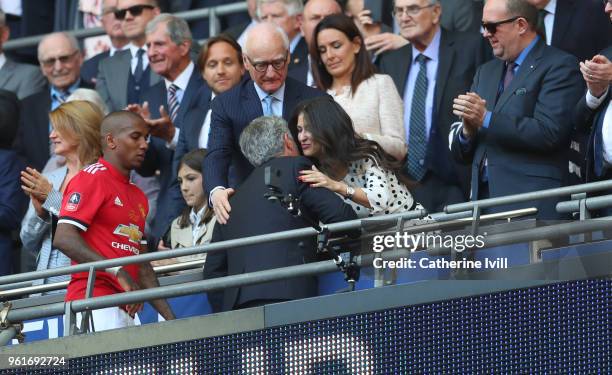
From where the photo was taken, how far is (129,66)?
14.6 metres

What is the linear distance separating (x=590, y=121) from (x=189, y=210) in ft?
10.6

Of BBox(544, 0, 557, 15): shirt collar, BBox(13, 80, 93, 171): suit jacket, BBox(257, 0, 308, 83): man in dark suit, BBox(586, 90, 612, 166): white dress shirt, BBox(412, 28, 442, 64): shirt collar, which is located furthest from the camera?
A: BBox(13, 80, 93, 171): suit jacket

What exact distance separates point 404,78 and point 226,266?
2.88 m

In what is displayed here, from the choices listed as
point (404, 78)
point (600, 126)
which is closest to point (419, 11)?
point (404, 78)

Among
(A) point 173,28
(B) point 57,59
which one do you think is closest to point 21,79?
(B) point 57,59

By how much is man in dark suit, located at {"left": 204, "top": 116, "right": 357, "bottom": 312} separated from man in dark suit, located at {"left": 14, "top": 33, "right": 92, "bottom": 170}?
444 centimetres

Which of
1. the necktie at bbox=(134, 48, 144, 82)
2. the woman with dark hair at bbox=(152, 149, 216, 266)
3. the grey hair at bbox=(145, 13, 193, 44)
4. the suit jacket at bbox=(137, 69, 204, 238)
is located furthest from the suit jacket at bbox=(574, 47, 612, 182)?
the necktie at bbox=(134, 48, 144, 82)

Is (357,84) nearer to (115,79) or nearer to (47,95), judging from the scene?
(115,79)

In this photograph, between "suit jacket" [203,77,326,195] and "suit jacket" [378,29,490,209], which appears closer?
"suit jacket" [203,77,326,195]

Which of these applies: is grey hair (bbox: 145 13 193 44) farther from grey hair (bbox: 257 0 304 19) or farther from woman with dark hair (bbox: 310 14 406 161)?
woman with dark hair (bbox: 310 14 406 161)

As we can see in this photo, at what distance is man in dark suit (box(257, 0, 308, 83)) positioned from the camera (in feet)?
44.8

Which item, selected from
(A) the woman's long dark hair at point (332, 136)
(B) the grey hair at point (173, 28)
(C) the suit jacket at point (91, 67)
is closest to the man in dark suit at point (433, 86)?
(A) the woman's long dark hair at point (332, 136)

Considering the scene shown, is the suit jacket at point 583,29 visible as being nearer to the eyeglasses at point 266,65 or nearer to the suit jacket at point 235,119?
the suit jacket at point 235,119

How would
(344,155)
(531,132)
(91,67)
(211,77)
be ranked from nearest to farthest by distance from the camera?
(344,155)
(531,132)
(211,77)
(91,67)
